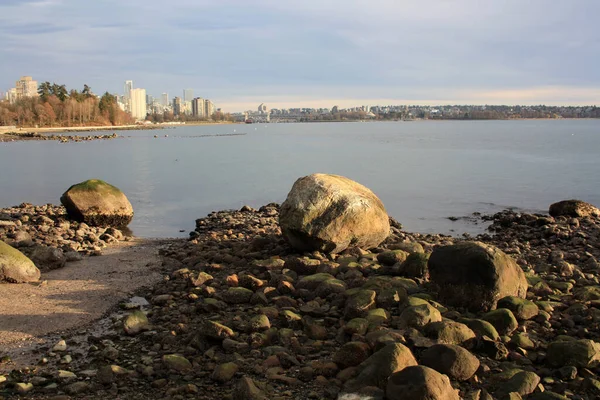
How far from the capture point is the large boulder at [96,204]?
1900 centimetres

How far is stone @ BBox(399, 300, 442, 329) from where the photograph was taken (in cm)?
772

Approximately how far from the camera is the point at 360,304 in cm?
852

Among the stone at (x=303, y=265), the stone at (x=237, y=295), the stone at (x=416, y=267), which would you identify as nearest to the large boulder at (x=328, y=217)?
the stone at (x=303, y=265)

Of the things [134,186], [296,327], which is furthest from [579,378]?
[134,186]

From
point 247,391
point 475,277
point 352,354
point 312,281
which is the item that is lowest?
point 247,391

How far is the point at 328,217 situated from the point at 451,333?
16.6 feet

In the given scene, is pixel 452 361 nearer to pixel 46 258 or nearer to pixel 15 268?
pixel 15 268

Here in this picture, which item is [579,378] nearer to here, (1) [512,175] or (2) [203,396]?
(2) [203,396]

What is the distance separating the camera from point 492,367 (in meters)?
6.96

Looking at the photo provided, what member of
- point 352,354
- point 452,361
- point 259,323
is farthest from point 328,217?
point 452,361

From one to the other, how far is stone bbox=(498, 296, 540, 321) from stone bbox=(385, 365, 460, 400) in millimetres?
2811

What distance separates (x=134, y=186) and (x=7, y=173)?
1431 centimetres

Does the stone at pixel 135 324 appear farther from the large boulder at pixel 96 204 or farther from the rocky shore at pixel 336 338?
the large boulder at pixel 96 204

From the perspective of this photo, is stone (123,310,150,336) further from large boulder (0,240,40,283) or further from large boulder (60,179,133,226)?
large boulder (60,179,133,226)
